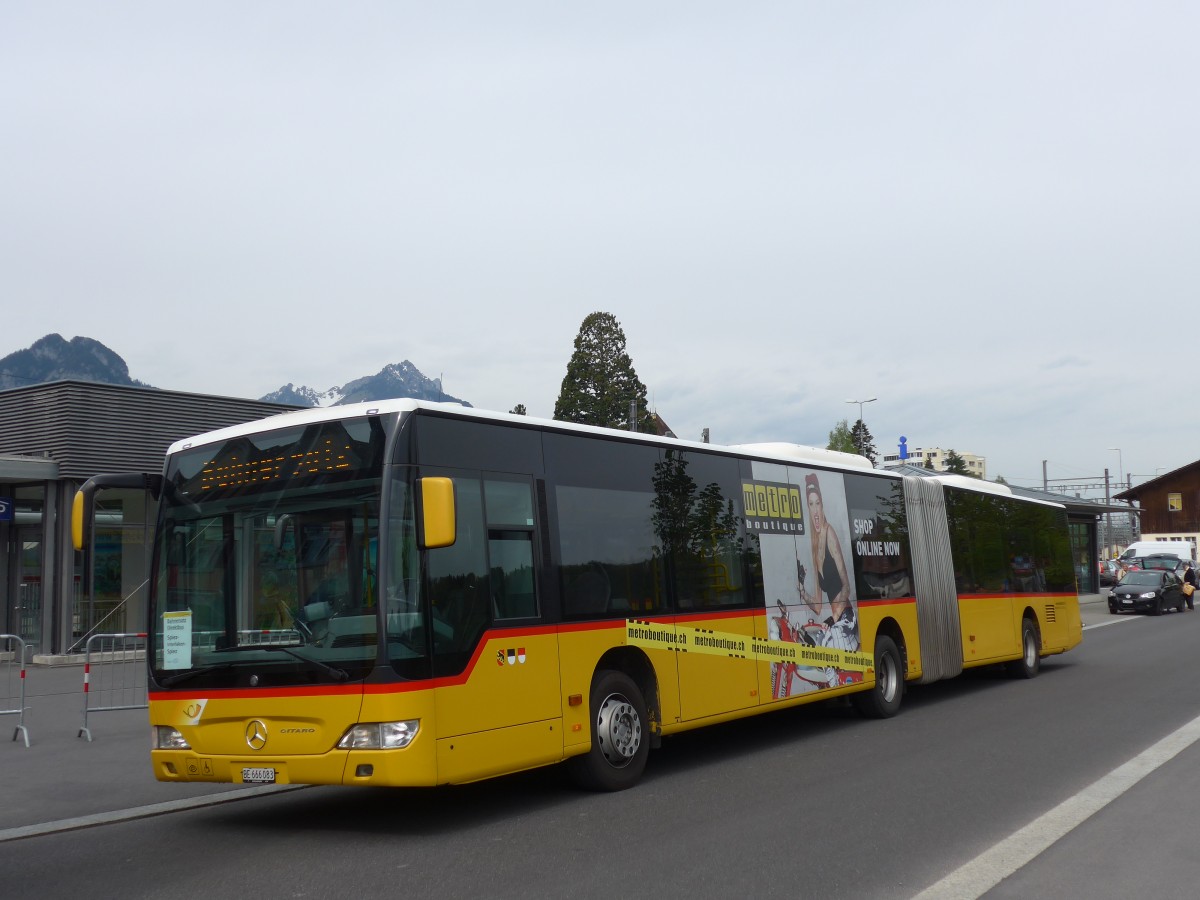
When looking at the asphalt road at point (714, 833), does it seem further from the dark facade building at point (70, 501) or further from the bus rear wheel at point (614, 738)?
the dark facade building at point (70, 501)

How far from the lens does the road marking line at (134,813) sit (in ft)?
27.6

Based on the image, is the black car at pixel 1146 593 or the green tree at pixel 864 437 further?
the green tree at pixel 864 437

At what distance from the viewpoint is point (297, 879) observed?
6703mm

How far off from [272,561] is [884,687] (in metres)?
8.43

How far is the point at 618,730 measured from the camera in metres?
9.46

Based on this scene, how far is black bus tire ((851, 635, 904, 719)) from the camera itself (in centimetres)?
1393

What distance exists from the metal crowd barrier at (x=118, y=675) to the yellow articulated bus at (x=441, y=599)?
6.61m

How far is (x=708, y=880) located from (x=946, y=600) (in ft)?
34.3

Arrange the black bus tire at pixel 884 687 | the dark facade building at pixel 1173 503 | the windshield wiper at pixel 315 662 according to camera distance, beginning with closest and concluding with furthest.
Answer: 1. the windshield wiper at pixel 315 662
2. the black bus tire at pixel 884 687
3. the dark facade building at pixel 1173 503

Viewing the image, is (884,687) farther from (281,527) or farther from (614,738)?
(281,527)

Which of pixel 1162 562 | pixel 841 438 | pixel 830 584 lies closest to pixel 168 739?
pixel 830 584

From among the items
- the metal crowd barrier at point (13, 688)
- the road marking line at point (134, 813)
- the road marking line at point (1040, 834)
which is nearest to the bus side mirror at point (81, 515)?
the road marking line at point (134, 813)

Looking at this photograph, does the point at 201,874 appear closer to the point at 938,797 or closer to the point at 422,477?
the point at 422,477

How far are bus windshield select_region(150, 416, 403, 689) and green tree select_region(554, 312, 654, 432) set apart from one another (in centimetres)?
5576
